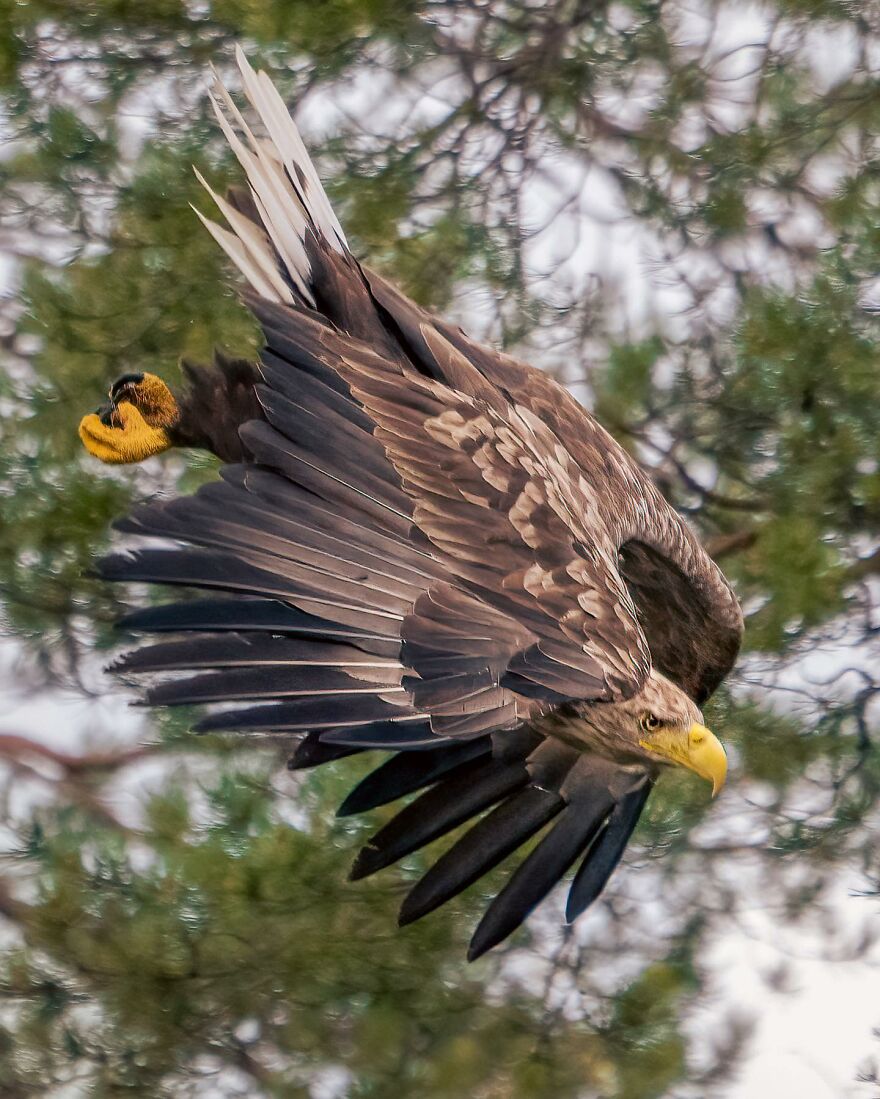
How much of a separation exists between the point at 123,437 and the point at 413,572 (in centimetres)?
99

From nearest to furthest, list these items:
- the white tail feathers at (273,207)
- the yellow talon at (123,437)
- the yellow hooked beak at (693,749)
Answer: the yellow hooked beak at (693,749)
the white tail feathers at (273,207)
the yellow talon at (123,437)

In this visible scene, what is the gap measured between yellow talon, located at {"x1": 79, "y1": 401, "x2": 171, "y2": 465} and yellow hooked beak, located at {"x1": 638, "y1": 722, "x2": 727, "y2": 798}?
1.16 m

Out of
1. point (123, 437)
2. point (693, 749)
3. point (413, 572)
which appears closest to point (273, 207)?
point (123, 437)

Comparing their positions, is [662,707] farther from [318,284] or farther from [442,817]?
[318,284]

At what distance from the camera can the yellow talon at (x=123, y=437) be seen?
9.22 feet

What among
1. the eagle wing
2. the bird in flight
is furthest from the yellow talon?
the eagle wing

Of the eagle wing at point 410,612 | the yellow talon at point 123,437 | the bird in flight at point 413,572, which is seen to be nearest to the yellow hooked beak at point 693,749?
the bird in flight at point 413,572

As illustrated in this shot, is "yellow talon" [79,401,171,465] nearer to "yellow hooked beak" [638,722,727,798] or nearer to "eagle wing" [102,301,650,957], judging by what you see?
"eagle wing" [102,301,650,957]

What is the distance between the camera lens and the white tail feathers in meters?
2.55

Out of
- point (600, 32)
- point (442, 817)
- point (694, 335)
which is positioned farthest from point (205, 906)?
point (600, 32)

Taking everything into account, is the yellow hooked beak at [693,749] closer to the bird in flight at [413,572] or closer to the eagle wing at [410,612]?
the bird in flight at [413,572]

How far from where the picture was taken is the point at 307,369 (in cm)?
225

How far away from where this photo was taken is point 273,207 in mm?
2594

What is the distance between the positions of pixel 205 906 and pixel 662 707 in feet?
3.04
